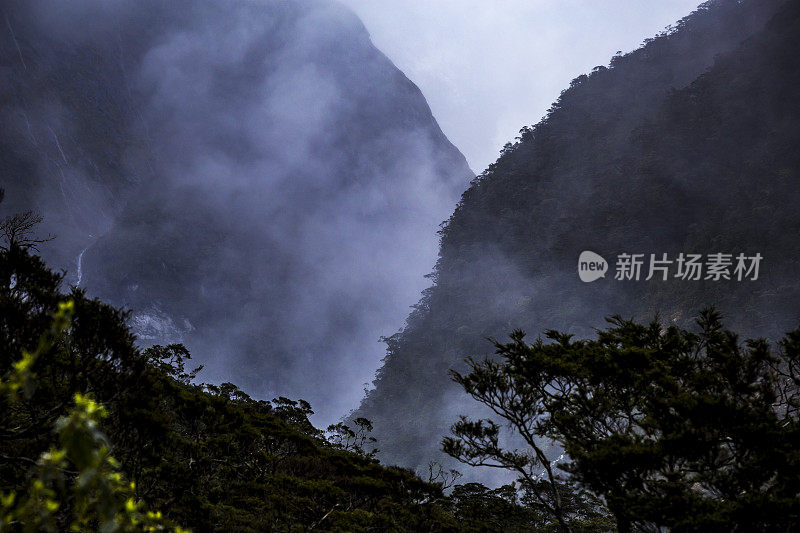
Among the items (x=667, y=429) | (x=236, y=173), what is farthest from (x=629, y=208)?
(x=236, y=173)

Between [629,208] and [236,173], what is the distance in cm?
13025

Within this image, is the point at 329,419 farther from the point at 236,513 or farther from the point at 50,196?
the point at 236,513

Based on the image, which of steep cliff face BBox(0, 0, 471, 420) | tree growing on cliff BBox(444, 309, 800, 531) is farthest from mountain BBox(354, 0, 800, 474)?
steep cliff face BBox(0, 0, 471, 420)

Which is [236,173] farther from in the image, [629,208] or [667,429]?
[667,429]

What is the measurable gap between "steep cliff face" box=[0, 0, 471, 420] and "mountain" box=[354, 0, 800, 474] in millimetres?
76417

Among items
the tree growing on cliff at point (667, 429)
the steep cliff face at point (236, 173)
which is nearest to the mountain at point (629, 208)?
the tree growing on cliff at point (667, 429)

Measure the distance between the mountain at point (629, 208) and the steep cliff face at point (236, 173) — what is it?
76.4 metres

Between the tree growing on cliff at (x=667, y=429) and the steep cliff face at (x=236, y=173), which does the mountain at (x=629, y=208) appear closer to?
the tree growing on cliff at (x=667, y=429)

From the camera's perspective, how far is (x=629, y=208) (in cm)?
4797

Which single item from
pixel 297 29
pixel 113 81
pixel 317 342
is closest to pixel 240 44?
pixel 297 29

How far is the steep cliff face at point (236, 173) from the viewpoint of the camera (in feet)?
346

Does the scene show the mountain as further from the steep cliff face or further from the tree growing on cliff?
the steep cliff face

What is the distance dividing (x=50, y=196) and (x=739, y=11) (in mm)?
132760

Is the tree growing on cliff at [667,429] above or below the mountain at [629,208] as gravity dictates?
below
